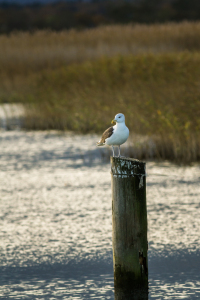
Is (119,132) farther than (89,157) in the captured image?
Result: No

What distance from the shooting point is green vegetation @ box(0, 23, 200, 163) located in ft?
36.9

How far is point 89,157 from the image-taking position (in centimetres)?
1192

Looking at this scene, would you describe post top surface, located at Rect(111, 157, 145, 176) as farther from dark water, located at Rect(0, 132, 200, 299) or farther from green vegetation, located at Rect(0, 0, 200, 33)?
green vegetation, located at Rect(0, 0, 200, 33)

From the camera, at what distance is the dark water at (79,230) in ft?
17.3

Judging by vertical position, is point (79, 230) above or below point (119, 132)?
below

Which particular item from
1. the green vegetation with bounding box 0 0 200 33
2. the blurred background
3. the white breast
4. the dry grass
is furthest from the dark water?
the green vegetation with bounding box 0 0 200 33

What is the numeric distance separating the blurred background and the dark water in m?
0.01

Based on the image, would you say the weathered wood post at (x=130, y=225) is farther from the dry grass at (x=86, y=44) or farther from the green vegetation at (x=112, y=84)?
the dry grass at (x=86, y=44)

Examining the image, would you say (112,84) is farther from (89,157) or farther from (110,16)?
(110,16)

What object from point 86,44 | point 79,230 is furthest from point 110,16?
point 79,230

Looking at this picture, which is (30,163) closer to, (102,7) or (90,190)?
(90,190)

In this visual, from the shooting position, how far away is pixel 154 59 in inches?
586

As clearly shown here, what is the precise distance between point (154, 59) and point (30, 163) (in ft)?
16.2

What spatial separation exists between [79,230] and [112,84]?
8.87 meters
